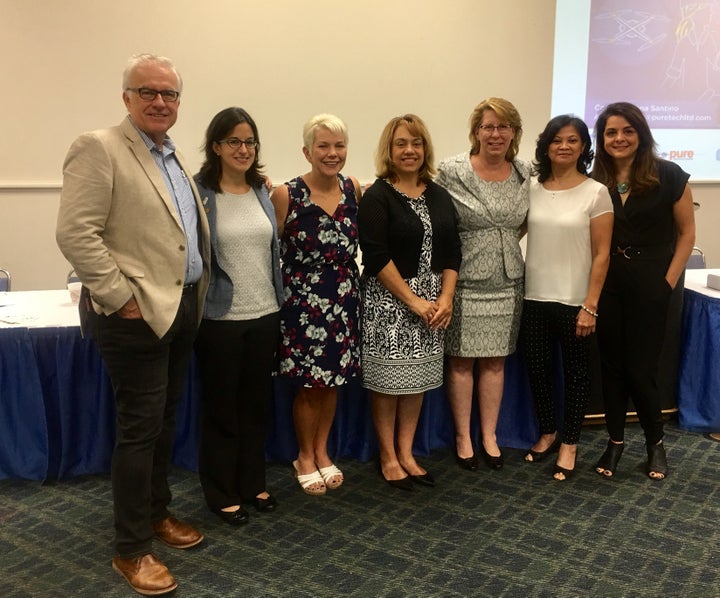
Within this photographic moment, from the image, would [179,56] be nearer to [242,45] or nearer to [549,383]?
[242,45]

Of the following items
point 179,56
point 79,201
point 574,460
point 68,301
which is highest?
point 179,56

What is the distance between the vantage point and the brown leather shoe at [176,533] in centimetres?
214

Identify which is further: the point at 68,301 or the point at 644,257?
the point at 68,301

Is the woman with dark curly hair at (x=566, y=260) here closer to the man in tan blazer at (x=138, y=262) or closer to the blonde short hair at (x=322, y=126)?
the blonde short hair at (x=322, y=126)

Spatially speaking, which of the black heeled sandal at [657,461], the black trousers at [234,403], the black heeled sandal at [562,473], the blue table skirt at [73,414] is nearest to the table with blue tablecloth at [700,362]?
the black heeled sandal at [657,461]

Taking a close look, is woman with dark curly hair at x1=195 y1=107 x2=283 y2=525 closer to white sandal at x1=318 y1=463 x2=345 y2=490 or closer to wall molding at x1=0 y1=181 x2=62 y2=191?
white sandal at x1=318 y1=463 x2=345 y2=490

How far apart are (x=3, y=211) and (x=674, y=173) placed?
420 cm

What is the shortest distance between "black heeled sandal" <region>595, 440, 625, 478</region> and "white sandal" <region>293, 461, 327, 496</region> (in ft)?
3.75

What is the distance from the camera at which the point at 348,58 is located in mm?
4559

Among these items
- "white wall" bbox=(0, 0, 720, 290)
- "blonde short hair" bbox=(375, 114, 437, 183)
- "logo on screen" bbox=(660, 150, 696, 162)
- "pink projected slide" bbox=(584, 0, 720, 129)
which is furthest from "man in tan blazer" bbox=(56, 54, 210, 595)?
"logo on screen" bbox=(660, 150, 696, 162)

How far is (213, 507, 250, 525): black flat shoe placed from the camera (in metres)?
2.27

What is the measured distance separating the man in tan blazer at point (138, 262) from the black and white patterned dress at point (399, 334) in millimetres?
704

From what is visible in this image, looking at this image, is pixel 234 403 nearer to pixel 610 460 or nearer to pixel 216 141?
pixel 216 141

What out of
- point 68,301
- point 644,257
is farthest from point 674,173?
point 68,301
